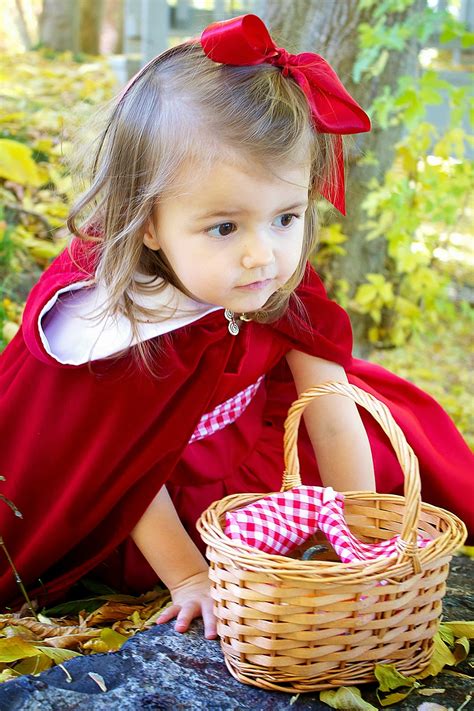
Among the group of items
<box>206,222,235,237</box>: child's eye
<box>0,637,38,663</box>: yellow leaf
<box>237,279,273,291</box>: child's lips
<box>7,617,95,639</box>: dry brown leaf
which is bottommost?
<box>7,617,95,639</box>: dry brown leaf

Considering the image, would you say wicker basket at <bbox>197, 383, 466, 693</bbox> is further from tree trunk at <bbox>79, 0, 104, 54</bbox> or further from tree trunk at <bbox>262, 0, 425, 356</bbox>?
tree trunk at <bbox>79, 0, 104, 54</bbox>

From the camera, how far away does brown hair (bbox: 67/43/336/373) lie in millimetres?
1655

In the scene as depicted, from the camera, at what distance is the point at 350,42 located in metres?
3.64

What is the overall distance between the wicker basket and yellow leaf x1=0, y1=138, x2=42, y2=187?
91.5 inches

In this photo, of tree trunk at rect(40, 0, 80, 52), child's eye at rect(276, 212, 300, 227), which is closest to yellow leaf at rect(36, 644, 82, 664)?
child's eye at rect(276, 212, 300, 227)

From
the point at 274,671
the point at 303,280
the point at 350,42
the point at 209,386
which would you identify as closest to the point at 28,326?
the point at 209,386

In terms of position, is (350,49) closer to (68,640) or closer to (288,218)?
(288,218)

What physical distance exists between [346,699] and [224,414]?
797 mm

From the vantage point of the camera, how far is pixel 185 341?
1.90 metres

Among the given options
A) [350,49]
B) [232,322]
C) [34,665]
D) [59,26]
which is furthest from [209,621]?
[59,26]

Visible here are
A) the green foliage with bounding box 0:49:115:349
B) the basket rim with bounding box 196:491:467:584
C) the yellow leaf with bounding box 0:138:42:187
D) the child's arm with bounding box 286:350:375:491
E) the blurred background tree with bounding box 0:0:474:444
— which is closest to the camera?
the basket rim with bounding box 196:491:467:584

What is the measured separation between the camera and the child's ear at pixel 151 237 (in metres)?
1.81

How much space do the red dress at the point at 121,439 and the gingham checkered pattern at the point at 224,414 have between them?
0.02m

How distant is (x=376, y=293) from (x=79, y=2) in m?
7.64
